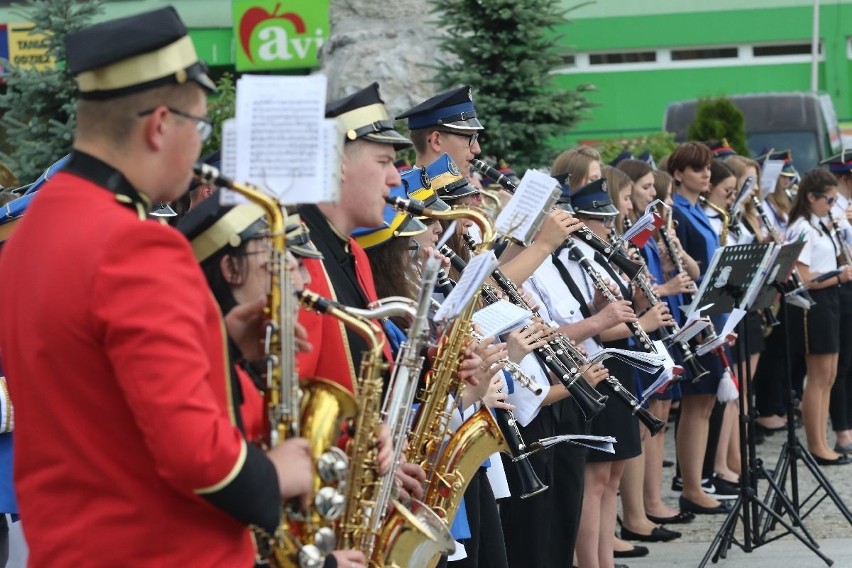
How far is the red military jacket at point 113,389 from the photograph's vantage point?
2.16m

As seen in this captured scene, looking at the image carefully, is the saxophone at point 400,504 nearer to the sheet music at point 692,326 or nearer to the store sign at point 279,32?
the sheet music at point 692,326

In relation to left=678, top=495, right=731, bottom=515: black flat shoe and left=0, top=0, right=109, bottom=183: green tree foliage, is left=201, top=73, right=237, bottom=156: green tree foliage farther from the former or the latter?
left=678, top=495, right=731, bottom=515: black flat shoe

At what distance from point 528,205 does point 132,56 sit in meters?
2.52

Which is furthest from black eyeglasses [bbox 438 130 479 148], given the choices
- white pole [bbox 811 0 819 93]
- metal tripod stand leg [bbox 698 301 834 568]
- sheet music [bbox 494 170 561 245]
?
white pole [bbox 811 0 819 93]

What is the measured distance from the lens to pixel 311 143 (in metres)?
2.41

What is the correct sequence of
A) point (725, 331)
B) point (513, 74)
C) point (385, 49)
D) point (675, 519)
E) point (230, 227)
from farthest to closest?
point (385, 49) < point (513, 74) < point (675, 519) < point (725, 331) < point (230, 227)

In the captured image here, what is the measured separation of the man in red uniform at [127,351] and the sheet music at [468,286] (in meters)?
0.71

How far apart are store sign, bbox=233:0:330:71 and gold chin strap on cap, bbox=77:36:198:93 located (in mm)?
17906

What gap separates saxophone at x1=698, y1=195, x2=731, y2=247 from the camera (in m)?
8.62

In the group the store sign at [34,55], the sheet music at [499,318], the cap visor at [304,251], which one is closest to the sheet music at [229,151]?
the cap visor at [304,251]

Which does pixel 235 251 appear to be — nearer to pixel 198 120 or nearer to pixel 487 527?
pixel 198 120

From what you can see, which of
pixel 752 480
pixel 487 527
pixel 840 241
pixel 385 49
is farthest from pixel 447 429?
pixel 385 49

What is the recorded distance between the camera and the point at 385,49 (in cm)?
1380

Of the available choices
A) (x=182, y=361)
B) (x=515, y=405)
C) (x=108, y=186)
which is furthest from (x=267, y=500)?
(x=515, y=405)
